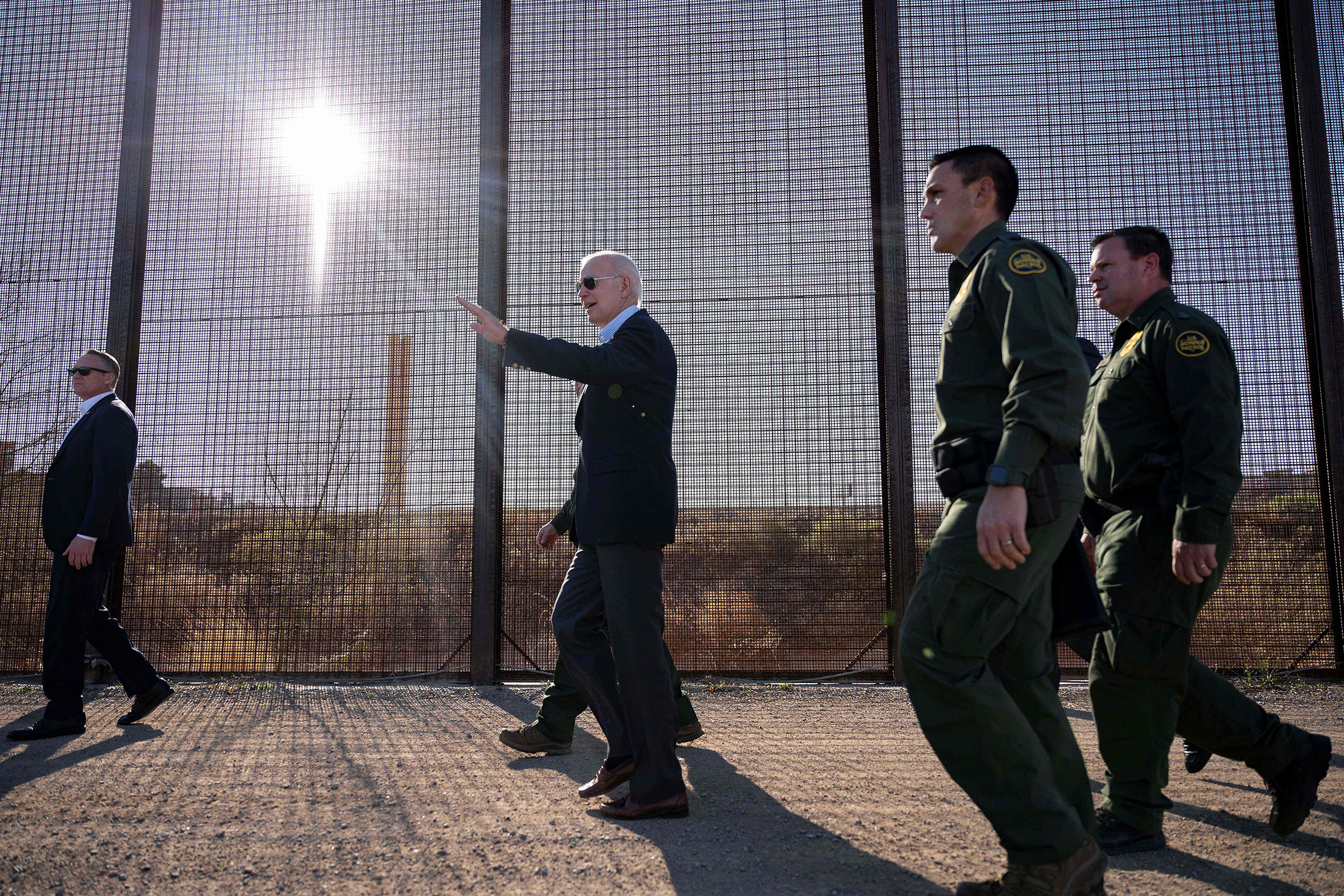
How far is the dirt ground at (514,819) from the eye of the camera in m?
1.87

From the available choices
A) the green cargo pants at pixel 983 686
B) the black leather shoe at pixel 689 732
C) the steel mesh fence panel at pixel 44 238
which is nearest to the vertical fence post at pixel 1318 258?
the black leather shoe at pixel 689 732

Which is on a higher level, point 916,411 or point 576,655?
point 916,411

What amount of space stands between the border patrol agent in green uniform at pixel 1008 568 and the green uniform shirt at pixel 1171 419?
0.71 metres

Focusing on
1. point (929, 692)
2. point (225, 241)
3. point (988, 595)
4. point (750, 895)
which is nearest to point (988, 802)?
point (929, 692)

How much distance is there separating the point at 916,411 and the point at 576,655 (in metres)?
2.80

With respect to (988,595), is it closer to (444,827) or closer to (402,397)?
(444,827)

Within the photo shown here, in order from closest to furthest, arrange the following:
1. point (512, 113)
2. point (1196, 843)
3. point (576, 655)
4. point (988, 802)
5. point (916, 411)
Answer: point (988, 802) → point (1196, 843) → point (576, 655) → point (916, 411) → point (512, 113)

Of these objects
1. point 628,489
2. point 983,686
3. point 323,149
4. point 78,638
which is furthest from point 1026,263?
point 323,149

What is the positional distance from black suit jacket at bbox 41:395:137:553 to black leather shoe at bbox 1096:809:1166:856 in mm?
4110

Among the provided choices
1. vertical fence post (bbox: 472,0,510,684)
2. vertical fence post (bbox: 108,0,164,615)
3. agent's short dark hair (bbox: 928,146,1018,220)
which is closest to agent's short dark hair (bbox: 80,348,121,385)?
vertical fence post (bbox: 108,0,164,615)

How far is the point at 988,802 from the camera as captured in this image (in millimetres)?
1610

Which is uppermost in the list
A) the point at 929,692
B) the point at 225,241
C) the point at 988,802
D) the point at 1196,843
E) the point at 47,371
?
the point at 225,241

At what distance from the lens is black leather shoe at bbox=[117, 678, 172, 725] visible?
145 inches

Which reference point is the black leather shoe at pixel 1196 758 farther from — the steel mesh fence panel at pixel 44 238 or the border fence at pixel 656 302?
the steel mesh fence panel at pixel 44 238
